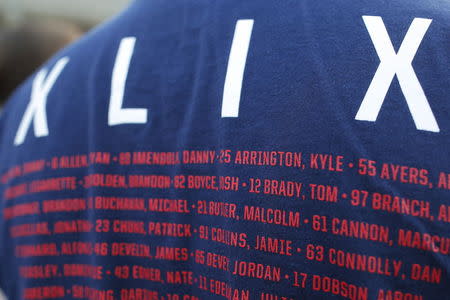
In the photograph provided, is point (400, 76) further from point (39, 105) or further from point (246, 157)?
point (39, 105)

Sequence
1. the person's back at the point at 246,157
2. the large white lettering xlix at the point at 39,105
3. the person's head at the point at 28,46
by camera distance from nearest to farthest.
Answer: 1. the person's back at the point at 246,157
2. the large white lettering xlix at the point at 39,105
3. the person's head at the point at 28,46

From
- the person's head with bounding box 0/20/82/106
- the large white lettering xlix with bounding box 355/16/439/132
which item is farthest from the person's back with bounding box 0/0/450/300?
the person's head with bounding box 0/20/82/106

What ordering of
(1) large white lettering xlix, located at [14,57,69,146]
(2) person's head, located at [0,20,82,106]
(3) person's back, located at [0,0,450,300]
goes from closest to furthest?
1. (3) person's back, located at [0,0,450,300]
2. (1) large white lettering xlix, located at [14,57,69,146]
3. (2) person's head, located at [0,20,82,106]

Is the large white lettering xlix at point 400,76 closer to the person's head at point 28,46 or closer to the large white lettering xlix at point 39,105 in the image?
the large white lettering xlix at point 39,105

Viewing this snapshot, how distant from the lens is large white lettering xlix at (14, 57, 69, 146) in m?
0.74

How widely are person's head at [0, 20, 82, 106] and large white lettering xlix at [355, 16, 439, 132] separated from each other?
0.95 meters

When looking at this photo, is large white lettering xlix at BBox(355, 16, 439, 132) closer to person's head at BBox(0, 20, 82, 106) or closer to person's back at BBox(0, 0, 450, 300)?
person's back at BBox(0, 0, 450, 300)

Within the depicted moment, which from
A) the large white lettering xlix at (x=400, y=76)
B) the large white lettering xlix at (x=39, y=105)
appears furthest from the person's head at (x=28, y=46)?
the large white lettering xlix at (x=400, y=76)

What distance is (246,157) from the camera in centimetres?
54

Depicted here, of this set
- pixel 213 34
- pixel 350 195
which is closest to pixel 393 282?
pixel 350 195

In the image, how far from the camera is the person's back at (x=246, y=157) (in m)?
0.47

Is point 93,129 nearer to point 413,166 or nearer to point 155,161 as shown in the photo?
point 155,161

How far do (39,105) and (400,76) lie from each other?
1.82 feet

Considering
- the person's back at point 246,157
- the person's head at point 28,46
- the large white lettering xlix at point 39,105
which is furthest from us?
the person's head at point 28,46
